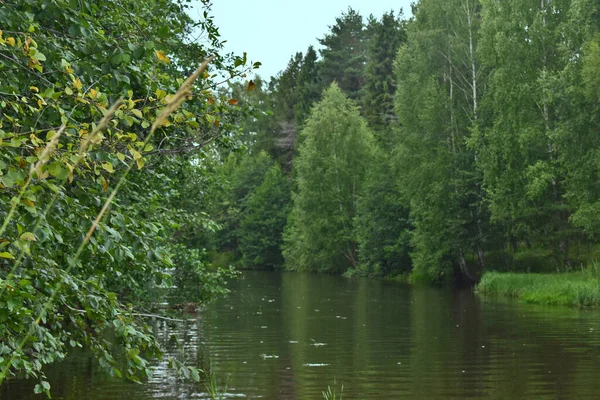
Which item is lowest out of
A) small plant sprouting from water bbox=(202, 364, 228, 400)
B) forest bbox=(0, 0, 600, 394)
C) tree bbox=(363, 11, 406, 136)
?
small plant sprouting from water bbox=(202, 364, 228, 400)

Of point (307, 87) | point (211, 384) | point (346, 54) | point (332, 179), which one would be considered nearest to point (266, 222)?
point (332, 179)

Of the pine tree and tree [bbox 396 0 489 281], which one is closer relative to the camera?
tree [bbox 396 0 489 281]

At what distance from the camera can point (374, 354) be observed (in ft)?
62.1

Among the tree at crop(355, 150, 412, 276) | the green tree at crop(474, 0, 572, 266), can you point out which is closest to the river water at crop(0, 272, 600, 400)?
→ the green tree at crop(474, 0, 572, 266)

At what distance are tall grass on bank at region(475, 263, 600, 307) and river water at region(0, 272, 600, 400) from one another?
3.96 feet

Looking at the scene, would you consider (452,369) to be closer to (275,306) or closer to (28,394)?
(28,394)

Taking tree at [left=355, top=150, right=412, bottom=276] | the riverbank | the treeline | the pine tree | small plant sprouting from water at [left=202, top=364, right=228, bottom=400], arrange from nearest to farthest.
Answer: small plant sprouting from water at [left=202, top=364, right=228, bottom=400] → the riverbank → the treeline → tree at [left=355, top=150, right=412, bottom=276] → the pine tree

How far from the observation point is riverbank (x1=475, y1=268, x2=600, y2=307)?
2867 cm

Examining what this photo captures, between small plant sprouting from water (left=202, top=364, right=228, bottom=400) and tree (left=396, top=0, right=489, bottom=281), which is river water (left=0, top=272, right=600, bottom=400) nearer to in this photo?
small plant sprouting from water (left=202, top=364, right=228, bottom=400)

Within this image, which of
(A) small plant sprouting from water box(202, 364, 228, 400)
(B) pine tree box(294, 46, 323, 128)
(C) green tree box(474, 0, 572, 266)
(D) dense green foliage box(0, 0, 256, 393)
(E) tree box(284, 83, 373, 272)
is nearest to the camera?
(D) dense green foliage box(0, 0, 256, 393)

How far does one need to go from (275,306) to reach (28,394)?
18266 mm

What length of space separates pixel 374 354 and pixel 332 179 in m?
44.5

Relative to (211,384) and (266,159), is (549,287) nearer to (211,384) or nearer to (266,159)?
(211,384)

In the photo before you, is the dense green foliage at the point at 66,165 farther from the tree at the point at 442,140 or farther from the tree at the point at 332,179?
the tree at the point at 332,179
